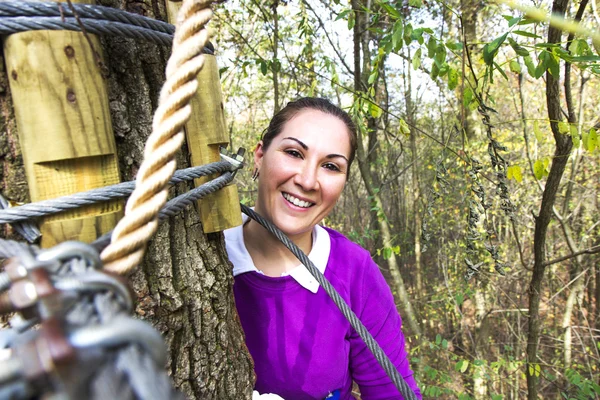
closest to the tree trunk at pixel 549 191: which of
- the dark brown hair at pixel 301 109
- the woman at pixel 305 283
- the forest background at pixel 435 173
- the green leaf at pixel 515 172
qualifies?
the forest background at pixel 435 173

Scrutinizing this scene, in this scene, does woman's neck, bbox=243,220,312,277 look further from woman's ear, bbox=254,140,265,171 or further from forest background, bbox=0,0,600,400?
forest background, bbox=0,0,600,400

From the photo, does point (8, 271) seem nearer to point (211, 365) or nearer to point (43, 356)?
point (43, 356)

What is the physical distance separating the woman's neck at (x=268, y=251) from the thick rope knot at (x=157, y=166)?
1036 millimetres

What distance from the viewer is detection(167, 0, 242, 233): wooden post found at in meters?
0.69

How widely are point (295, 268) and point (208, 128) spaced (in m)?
0.79

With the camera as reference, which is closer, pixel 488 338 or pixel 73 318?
pixel 73 318

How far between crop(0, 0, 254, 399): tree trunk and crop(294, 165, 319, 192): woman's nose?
515 mm

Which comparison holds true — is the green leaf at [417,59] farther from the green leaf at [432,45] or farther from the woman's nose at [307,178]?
the woman's nose at [307,178]

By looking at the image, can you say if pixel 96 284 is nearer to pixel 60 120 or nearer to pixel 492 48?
pixel 60 120

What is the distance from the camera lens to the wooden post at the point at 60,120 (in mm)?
475

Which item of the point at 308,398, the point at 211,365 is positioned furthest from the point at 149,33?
the point at 308,398

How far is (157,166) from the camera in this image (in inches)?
14.6

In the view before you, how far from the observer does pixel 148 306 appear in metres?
0.68

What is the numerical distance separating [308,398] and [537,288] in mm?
1650
